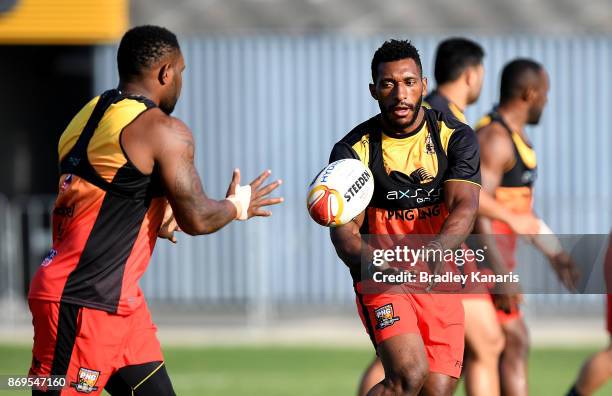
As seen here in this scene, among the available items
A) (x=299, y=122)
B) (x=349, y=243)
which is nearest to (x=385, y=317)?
(x=349, y=243)

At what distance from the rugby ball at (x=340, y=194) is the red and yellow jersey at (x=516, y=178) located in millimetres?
2356

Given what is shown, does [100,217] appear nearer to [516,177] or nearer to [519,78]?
[516,177]

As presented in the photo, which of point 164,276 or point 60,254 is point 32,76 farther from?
point 60,254

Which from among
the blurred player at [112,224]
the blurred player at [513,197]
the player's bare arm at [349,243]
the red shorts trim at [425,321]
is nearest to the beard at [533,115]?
the blurred player at [513,197]

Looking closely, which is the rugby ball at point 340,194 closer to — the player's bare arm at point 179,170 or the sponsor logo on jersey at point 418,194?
the sponsor logo on jersey at point 418,194

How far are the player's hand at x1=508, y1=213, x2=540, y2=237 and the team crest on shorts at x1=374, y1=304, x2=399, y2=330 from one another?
2044mm

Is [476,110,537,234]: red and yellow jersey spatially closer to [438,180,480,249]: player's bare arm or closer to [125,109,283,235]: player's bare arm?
[438,180,480,249]: player's bare arm

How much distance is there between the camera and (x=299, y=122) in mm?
19469

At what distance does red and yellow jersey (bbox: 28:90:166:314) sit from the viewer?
6.52 meters

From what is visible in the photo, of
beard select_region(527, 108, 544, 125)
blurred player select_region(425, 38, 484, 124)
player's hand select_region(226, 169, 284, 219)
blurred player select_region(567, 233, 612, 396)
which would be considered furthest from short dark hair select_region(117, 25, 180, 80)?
blurred player select_region(567, 233, 612, 396)

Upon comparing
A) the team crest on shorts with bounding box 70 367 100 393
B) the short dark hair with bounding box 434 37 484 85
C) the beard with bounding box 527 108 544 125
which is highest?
the short dark hair with bounding box 434 37 484 85

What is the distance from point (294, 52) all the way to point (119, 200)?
13214 millimetres

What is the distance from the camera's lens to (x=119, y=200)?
259 inches

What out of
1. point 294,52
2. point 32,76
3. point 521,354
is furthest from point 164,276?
point 521,354
